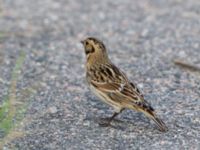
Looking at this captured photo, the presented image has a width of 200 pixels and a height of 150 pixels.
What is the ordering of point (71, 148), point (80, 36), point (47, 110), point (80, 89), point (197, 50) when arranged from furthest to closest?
point (80, 36) → point (197, 50) → point (80, 89) → point (47, 110) → point (71, 148)

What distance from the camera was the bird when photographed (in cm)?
863

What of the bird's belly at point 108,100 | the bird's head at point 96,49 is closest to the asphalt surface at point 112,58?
the bird's belly at point 108,100

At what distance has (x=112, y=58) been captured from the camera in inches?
474

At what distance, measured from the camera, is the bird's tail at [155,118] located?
8531 millimetres

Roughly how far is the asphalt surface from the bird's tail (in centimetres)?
8

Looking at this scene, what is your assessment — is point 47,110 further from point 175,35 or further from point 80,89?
point 175,35

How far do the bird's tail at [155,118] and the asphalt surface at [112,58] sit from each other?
84mm

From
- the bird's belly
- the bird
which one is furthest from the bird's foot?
the bird's belly

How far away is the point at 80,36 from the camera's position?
43.0 feet

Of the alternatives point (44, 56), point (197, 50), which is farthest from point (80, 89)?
point (197, 50)

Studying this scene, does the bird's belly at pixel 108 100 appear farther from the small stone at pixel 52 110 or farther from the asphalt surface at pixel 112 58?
the small stone at pixel 52 110

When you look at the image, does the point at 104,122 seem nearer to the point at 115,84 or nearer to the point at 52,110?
the point at 115,84

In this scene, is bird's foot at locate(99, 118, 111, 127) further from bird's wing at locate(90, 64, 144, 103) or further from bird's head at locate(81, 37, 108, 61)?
bird's head at locate(81, 37, 108, 61)

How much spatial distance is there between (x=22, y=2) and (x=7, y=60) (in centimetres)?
355
